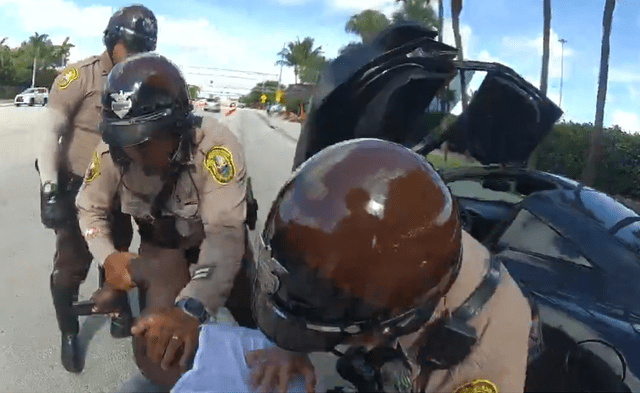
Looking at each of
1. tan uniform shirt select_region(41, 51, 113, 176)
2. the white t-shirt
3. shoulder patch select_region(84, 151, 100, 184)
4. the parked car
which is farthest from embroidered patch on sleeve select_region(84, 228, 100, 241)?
tan uniform shirt select_region(41, 51, 113, 176)

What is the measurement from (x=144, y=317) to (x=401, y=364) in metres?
0.80

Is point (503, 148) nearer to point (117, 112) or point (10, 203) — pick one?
point (117, 112)

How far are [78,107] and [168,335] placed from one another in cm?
241

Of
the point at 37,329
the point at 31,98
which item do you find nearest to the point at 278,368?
the point at 37,329

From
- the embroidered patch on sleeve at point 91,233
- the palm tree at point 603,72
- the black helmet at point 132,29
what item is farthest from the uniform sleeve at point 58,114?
the palm tree at point 603,72

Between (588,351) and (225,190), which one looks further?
(225,190)

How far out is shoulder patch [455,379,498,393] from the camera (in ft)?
4.99

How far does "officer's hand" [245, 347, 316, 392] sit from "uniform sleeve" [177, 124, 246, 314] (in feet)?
2.01

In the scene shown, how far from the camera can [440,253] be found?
1508 mm

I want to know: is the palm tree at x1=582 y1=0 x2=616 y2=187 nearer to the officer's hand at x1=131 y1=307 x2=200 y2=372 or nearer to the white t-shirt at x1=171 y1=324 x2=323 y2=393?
the officer's hand at x1=131 y1=307 x2=200 y2=372

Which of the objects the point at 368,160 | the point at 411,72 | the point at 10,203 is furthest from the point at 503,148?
the point at 10,203

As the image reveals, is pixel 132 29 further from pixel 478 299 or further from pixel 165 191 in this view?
pixel 478 299

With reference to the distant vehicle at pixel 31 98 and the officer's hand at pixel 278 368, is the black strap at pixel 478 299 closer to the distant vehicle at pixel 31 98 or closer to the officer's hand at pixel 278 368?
the officer's hand at pixel 278 368

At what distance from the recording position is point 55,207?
371cm
